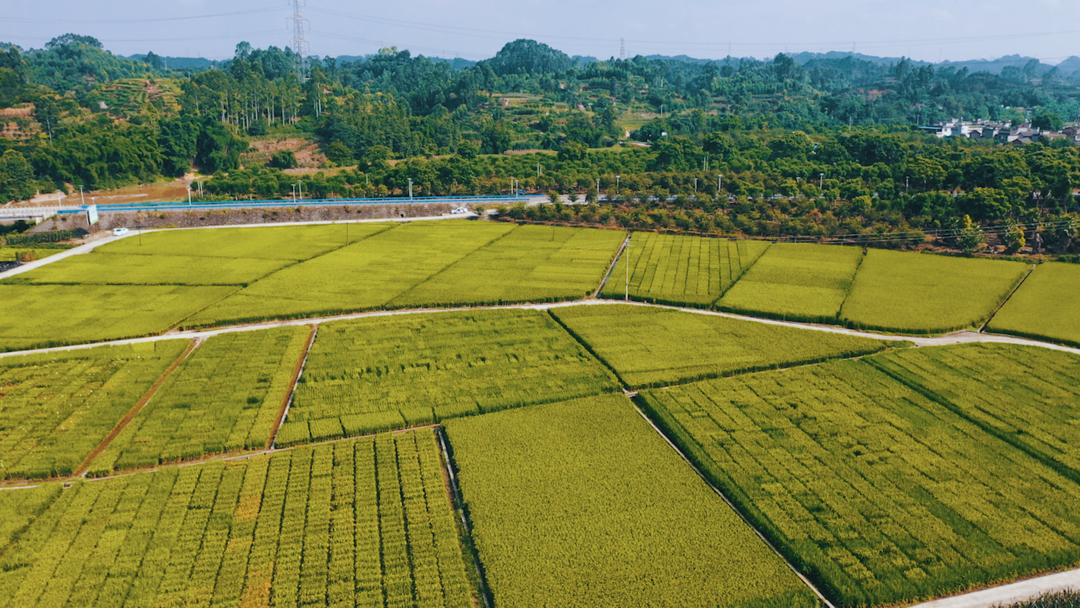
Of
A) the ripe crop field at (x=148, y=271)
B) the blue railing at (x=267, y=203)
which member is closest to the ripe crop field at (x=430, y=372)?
the ripe crop field at (x=148, y=271)

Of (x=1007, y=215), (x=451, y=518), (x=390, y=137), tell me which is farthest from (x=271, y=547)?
(x=390, y=137)

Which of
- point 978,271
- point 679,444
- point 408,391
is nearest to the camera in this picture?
point 679,444

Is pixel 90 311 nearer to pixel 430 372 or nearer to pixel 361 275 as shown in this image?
pixel 361 275

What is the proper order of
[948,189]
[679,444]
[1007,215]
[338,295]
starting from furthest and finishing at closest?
1. [948,189]
2. [1007,215]
3. [338,295]
4. [679,444]

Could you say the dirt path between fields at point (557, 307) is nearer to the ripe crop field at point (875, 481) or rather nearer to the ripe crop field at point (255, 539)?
the ripe crop field at point (875, 481)

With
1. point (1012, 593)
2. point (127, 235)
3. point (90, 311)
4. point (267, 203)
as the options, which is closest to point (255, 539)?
point (1012, 593)

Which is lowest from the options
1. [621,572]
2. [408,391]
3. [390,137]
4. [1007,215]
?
[621,572]

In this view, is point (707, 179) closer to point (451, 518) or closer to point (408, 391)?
point (408, 391)
